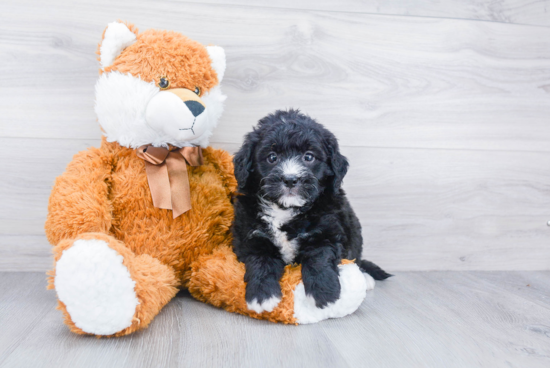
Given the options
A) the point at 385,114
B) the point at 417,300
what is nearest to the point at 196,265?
the point at 417,300

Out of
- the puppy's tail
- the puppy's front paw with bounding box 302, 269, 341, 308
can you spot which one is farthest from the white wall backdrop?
the puppy's front paw with bounding box 302, 269, 341, 308

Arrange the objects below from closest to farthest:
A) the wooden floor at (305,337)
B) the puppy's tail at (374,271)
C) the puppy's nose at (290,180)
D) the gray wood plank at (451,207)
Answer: the wooden floor at (305,337) < the puppy's nose at (290,180) < the puppy's tail at (374,271) < the gray wood plank at (451,207)

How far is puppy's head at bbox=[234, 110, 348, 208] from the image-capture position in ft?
4.14

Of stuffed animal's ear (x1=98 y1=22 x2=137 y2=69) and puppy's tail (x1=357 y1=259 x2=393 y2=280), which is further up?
stuffed animal's ear (x1=98 y1=22 x2=137 y2=69)

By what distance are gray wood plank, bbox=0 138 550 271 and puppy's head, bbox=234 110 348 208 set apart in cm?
50

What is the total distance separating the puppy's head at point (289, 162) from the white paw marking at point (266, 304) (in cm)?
28

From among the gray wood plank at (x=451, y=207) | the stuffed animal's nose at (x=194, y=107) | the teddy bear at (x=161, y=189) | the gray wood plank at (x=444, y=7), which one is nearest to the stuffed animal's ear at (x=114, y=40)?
the teddy bear at (x=161, y=189)

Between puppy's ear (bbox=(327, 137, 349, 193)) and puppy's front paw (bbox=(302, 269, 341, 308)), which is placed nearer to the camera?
puppy's front paw (bbox=(302, 269, 341, 308))

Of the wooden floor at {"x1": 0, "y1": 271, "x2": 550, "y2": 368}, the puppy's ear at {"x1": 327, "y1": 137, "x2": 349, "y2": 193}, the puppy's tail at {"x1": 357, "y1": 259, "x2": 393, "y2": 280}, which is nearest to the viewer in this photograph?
the wooden floor at {"x1": 0, "y1": 271, "x2": 550, "y2": 368}

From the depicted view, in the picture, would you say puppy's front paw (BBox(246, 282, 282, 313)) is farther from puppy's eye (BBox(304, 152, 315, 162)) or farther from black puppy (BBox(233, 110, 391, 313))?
puppy's eye (BBox(304, 152, 315, 162))

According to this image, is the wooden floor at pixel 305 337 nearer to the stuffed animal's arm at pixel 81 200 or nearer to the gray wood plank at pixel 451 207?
the stuffed animal's arm at pixel 81 200

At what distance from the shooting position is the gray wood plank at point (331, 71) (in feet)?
5.66

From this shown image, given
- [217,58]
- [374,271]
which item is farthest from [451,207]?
[217,58]

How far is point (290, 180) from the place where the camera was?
1229 millimetres
